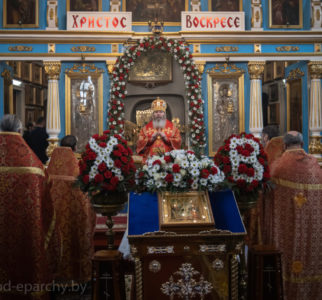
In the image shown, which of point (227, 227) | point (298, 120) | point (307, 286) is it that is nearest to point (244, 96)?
point (298, 120)

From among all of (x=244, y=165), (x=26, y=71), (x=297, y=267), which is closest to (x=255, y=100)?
(x=297, y=267)

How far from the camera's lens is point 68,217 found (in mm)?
5527

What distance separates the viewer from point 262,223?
5512 mm

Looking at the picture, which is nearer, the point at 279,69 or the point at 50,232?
the point at 50,232

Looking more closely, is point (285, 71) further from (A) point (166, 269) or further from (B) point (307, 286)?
(A) point (166, 269)

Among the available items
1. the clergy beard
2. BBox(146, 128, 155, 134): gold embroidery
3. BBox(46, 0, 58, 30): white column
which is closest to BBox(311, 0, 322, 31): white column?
the clergy beard

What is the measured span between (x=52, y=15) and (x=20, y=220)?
791 centimetres

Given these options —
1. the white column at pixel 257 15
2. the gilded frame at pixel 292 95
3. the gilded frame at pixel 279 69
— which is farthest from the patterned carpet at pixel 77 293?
the gilded frame at pixel 279 69

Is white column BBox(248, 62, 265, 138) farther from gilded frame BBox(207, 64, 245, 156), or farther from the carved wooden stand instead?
the carved wooden stand

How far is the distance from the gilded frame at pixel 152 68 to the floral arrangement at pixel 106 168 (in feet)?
25.3

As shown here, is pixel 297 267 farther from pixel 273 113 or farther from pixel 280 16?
pixel 273 113

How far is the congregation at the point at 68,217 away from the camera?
439 centimetres

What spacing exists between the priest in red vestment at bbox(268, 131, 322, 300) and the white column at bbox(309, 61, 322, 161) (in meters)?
6.90

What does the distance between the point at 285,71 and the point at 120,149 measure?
9.99m
